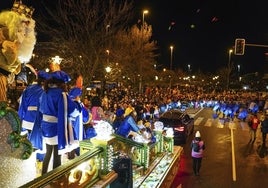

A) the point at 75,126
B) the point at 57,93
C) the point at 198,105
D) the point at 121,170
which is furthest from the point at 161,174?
the point at 198,105

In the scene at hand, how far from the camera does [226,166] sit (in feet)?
46.6

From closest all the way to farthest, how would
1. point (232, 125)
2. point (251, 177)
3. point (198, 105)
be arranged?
1. point (251, 177)
2. point (232, 125)
3. point (198, 105)

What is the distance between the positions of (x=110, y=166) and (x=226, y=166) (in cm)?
915

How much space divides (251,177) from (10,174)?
9466mm

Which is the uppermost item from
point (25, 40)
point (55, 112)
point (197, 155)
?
point (25, 40)

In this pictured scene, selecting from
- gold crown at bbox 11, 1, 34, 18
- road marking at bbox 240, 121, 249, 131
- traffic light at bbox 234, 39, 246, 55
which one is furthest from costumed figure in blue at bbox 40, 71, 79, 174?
road marking at bbox 240, 121, 249, 131

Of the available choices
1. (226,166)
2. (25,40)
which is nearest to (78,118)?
(25,40)

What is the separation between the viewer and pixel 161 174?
30.6 ft

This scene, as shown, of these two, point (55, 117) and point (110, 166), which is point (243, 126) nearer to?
point (110, 166)

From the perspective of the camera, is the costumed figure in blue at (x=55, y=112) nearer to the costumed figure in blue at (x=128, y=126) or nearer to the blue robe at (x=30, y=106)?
the blue robe at (x=30, y=106)

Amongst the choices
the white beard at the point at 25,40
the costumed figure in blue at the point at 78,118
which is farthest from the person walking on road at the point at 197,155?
the white beard at the point at 25,40

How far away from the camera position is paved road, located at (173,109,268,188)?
12.1m

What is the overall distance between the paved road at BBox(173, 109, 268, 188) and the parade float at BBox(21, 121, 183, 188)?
191cm

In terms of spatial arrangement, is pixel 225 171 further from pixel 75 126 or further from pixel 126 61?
pixel 126 61
